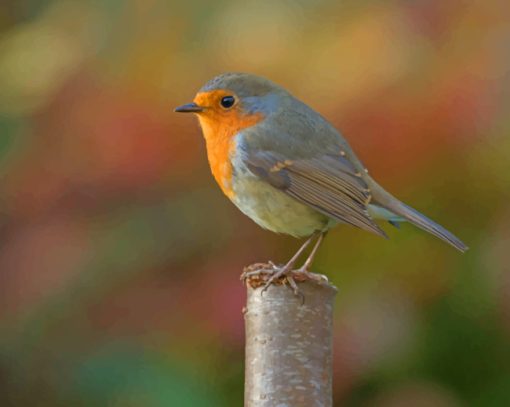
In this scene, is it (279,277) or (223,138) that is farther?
(223,138)

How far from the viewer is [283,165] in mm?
3012

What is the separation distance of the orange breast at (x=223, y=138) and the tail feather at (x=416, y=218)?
43cm

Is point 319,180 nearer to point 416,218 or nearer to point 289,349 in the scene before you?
point 416,218

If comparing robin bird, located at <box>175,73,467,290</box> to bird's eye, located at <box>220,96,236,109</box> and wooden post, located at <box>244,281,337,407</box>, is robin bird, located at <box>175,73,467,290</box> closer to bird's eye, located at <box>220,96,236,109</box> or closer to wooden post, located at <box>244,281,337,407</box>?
bird's eye, located at <box>220,96,236,109</box>

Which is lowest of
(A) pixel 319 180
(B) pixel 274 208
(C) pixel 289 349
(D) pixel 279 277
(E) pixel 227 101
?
(C) pixel 289 349

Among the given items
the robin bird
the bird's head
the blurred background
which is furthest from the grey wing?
the blurred background

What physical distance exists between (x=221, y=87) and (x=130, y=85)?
914mm

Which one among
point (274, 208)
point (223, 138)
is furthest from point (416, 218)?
point (223, 138)

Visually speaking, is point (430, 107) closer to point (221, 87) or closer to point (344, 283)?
point (344, 283)

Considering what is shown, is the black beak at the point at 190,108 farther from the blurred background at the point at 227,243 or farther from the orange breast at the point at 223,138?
the blurred background at the point at 227,243

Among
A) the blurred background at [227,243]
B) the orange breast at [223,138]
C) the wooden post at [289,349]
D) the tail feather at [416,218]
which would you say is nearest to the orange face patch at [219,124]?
the orange breast at [223,138]

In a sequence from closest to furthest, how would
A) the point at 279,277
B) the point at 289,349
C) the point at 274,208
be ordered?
the point at 289,349 → the point at 279,277 → the point at 274,208

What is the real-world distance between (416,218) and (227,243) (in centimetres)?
87

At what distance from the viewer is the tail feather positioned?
2.88 metres
